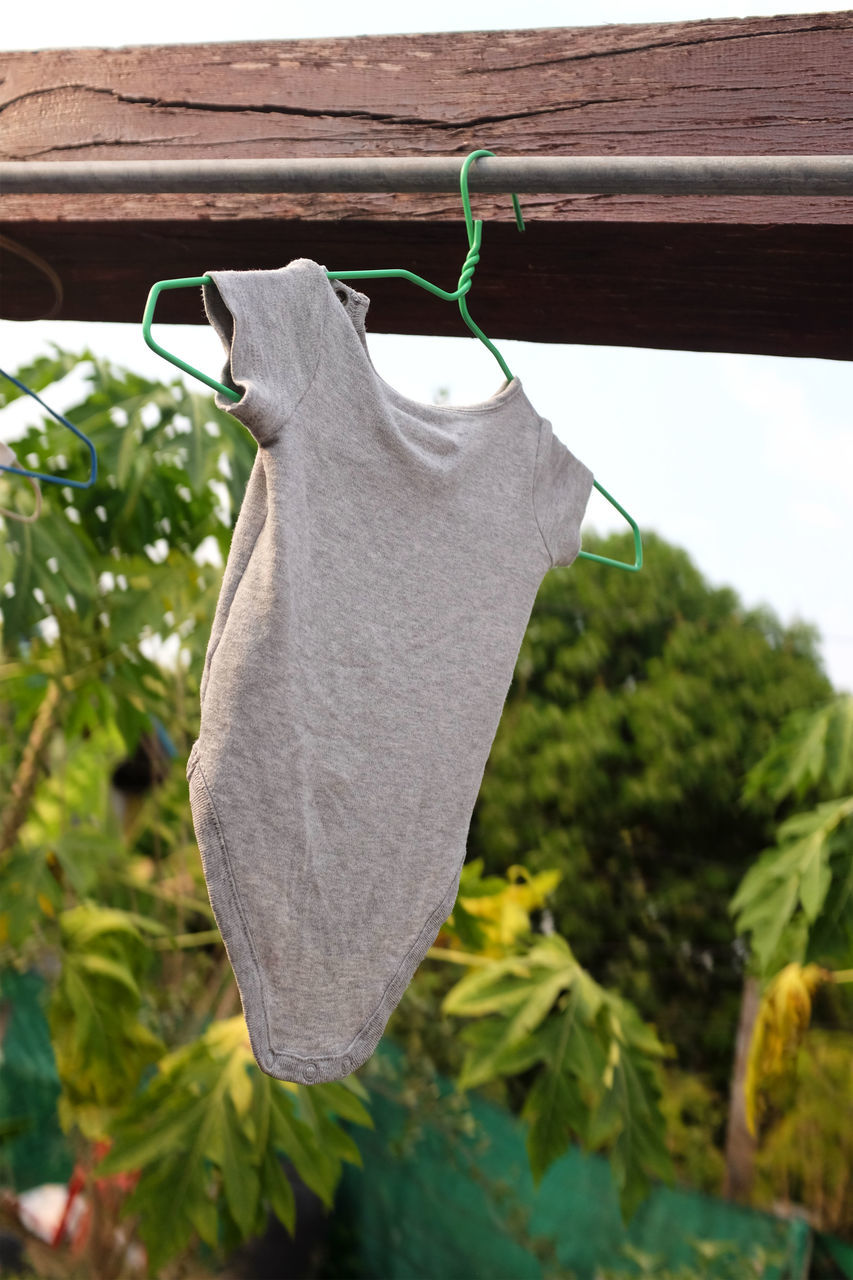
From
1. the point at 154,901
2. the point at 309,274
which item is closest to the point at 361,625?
the point at 309,274

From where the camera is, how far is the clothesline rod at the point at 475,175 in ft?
2.32

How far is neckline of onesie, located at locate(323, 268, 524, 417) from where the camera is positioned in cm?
70

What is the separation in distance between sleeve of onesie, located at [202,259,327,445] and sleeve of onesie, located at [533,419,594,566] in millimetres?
272

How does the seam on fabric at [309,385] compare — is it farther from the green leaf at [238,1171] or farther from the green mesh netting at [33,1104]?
the green mesh netting at [33,1104]

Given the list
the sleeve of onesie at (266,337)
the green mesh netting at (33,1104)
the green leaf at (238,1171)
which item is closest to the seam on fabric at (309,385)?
the sleeve of onesie at (266,337)

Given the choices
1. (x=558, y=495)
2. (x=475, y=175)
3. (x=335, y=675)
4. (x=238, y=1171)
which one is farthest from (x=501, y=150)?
(x=238, y=1171)

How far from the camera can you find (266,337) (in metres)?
0.61

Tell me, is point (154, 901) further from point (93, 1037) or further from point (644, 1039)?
point (644, 1039)

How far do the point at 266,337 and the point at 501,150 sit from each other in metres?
0.42

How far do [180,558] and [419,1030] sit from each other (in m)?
2.52

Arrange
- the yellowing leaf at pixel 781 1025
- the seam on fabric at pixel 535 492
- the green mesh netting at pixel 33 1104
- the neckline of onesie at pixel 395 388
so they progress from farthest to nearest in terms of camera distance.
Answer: the green mesh netting at pixel 33 1104, the yellowing leaf at pixel 781 1025, the seam on fabric at pixel 535 492, the neckline of onesie at pixel 395 388

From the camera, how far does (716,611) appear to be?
4.54 meters

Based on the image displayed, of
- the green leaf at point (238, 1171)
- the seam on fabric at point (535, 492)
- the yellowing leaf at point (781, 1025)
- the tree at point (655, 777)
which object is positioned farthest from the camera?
the tree at point (655, 777)

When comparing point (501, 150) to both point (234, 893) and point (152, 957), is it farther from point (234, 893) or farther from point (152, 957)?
point (152, 957)
